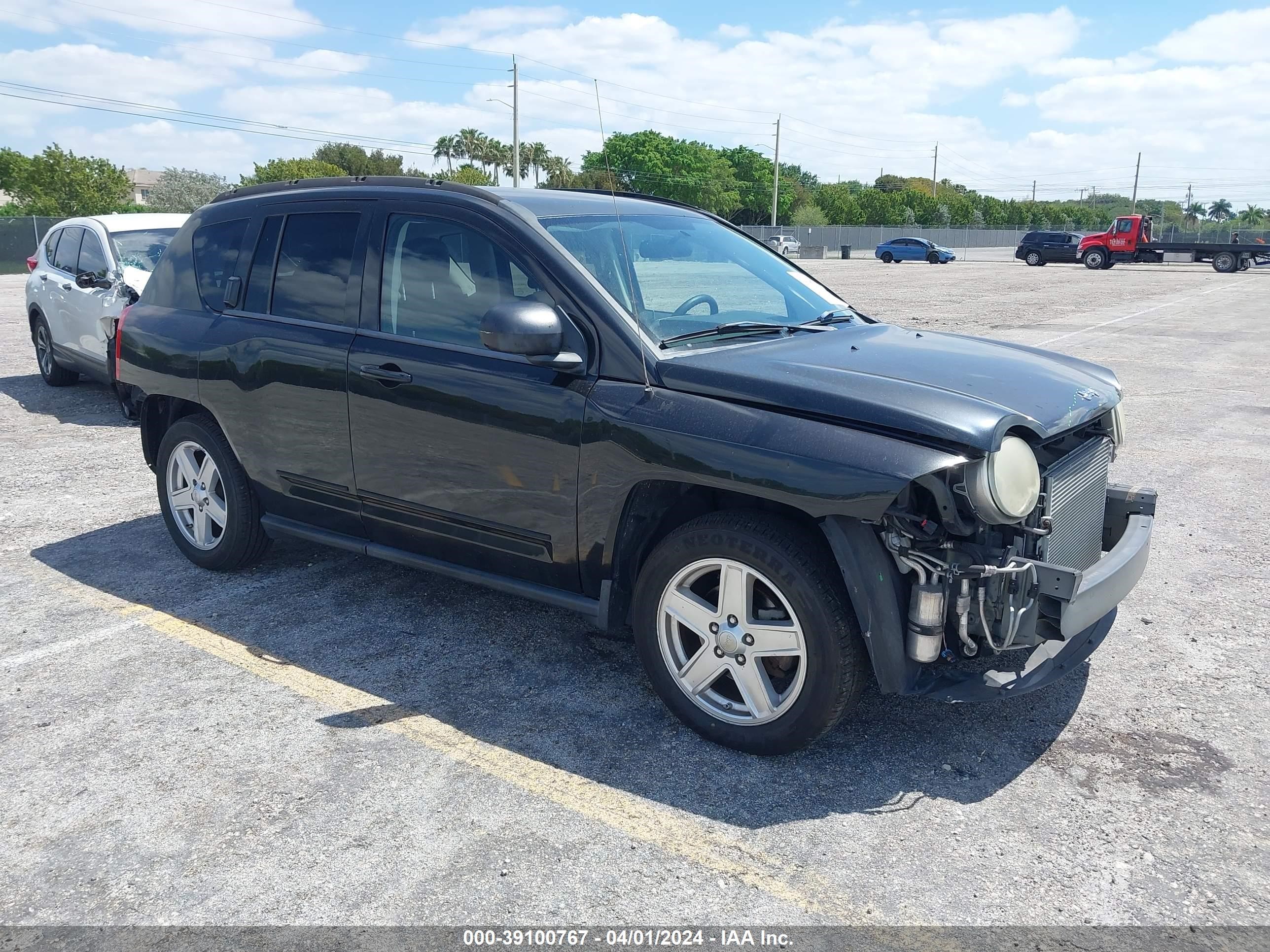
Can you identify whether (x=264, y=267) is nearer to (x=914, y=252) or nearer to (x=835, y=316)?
(x=835, y=316)

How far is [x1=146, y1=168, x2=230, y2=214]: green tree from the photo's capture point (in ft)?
263

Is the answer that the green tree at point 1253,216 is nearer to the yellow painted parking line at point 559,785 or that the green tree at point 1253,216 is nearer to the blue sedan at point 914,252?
the blue sedan at point 914,252

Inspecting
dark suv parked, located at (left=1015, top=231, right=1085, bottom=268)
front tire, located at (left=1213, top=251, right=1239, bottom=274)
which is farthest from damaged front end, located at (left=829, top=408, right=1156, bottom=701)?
dark suv parked, located at (left=1015, top=231, right=1085, bottom=268)

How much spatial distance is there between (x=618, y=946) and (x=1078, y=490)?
7.58ft

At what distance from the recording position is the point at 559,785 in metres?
3.50

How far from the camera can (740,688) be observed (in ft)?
12.0

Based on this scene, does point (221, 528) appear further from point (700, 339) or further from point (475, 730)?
point (700, 339)

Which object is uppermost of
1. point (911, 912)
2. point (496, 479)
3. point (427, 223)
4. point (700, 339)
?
point (427, 223)

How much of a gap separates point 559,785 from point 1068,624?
5.66ft

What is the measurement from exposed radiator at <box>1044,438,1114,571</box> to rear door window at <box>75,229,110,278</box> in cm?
914

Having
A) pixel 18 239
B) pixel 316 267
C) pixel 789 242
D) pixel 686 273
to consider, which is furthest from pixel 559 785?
pixel 789 242

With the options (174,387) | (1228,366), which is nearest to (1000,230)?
(1228,366)

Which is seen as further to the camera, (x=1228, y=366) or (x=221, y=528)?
(x=1228, y=366)

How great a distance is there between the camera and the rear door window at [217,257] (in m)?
5.22
